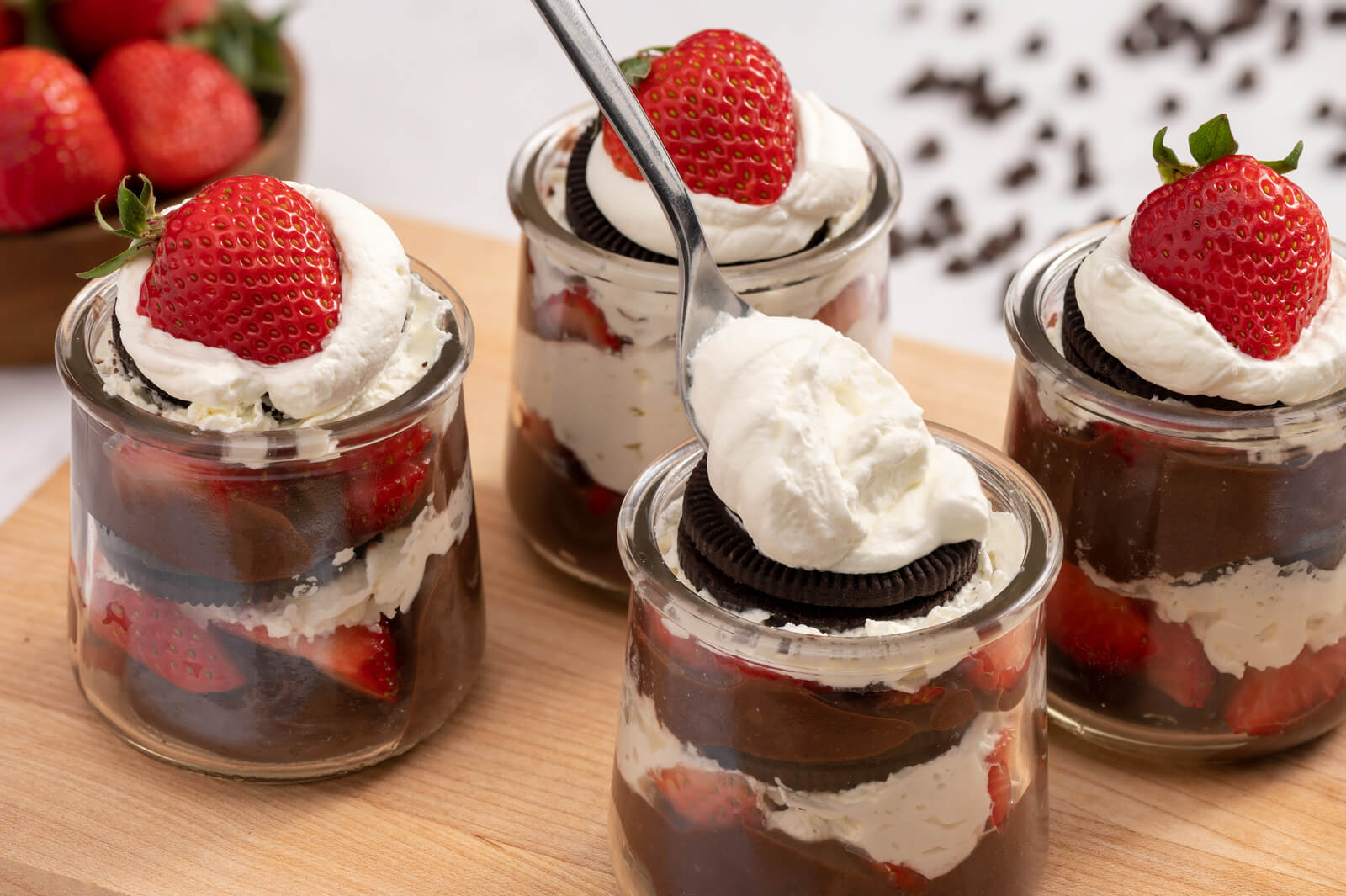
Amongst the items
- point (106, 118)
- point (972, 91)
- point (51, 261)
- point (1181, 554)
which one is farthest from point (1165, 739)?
point (972, 91)

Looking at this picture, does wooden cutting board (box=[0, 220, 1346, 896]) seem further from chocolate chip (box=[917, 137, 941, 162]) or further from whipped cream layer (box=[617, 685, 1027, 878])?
chocolate chip (box=[917, 137, 941, 162])

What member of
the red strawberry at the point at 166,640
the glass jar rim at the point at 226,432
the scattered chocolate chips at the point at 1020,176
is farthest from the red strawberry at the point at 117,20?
the scattered chocolate chips at the point at 1020,176

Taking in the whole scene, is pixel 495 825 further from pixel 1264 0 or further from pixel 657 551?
pixel 1264 0

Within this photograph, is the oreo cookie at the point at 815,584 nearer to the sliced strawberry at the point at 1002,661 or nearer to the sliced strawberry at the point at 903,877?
the sliced strawberry at the point at 1002,661

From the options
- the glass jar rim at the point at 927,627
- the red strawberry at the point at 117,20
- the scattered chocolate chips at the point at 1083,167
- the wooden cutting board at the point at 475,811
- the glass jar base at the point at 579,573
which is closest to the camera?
the glass jar rim at the point at 927,627

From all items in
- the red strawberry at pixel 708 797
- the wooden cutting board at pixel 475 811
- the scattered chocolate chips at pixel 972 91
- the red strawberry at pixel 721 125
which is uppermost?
the red strawberry at pixel 721 125

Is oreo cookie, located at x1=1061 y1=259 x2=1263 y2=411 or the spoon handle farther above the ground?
the spoon handle

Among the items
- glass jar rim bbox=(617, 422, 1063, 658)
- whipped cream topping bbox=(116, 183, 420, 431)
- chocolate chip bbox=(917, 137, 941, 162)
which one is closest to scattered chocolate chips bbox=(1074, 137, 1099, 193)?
chocolate chip bbox=(917, 137, 941, 162)

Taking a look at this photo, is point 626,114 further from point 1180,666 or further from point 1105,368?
point 1180,666
